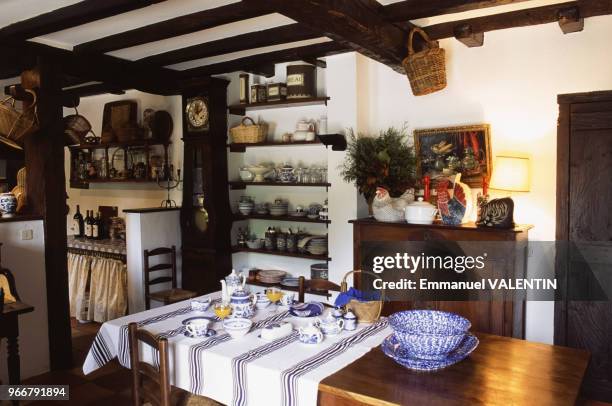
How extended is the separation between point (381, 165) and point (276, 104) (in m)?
1.21

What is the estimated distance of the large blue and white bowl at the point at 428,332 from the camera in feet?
6.17

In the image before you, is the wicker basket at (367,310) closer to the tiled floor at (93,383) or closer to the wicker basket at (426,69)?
the wicker basket at (426,69)

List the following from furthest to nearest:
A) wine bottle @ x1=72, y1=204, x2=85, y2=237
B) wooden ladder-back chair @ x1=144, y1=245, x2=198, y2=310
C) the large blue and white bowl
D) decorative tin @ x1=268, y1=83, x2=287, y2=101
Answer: wine bottle @ x1=72, y1=204, x2=85, y2=237, decorative tin @ x1=268, y1=83, x2=287, y2=101, wooden ladder-back chair @ x1=144, y1=245, x2=198, y2=310, the large blue and white bowl

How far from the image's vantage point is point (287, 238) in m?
4.59

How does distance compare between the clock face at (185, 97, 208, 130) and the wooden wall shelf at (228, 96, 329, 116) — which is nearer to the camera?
the wooden wall shelf at (228, 96, 329, 116)

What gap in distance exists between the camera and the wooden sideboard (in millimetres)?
3285

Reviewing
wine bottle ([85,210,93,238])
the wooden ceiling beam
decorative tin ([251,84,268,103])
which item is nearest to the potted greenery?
the wooden ceiling beam

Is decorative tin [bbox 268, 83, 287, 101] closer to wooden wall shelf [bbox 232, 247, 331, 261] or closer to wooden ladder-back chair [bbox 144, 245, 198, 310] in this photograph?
wooden wall shelf [bbox 232, 247, 331, 261]

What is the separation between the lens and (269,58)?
13.8 ft

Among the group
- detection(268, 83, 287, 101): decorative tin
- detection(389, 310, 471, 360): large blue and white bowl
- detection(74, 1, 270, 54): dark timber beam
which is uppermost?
detection(74, 1, 270, 54): dark timber beam

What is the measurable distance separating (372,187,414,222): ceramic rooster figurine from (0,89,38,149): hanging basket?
8.49ft

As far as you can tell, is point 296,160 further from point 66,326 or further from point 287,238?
point 66,326

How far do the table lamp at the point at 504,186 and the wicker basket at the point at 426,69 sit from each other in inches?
30.2

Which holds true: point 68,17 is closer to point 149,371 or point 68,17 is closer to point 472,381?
point 149,371
